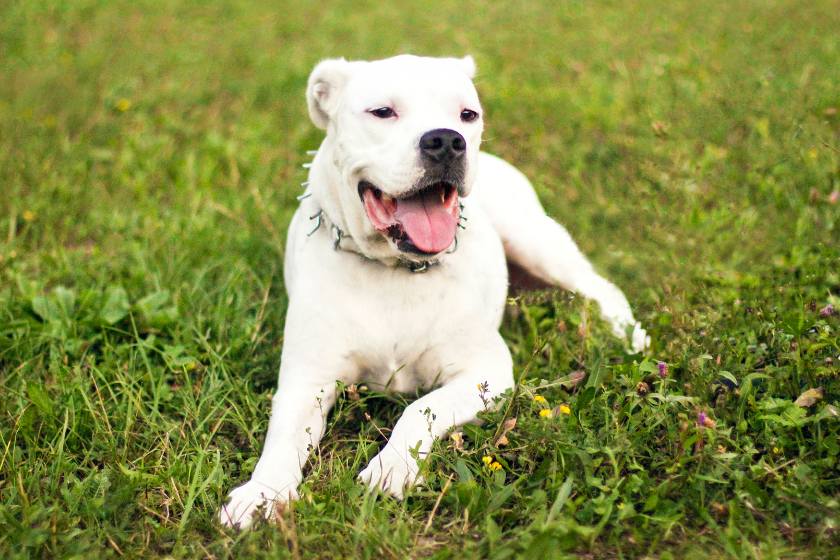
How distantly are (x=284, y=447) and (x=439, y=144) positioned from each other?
117 centimetres

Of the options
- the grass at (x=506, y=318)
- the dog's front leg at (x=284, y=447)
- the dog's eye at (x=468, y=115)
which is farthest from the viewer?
the dog's eye at (x=468, y=115)

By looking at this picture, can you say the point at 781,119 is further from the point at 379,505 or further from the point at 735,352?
the point at 379,505

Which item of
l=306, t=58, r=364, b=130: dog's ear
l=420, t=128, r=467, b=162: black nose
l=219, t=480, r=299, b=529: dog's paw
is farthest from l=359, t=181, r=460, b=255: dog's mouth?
l=219, t=480, r=299, b=529: dog's paw

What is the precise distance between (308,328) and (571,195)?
2479mm

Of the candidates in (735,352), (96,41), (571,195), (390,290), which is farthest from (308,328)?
(96,41)

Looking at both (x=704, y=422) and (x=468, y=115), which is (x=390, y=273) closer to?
(x=468, y=115)

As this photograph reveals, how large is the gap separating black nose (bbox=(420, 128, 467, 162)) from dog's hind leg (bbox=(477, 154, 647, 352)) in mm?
1160

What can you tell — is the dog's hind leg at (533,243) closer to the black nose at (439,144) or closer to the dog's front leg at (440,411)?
the dog's front leg at (440,411)

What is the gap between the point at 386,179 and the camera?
2477mm

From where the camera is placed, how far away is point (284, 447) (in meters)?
2.49

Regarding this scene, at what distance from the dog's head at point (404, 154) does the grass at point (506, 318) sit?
1.95 ft

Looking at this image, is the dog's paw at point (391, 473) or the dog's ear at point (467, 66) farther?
the dog's ear at point (467, 66)

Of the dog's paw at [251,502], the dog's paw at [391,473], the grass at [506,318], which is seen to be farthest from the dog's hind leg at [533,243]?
the dog's paw at [251,502]

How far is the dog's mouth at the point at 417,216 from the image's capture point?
2537mm
